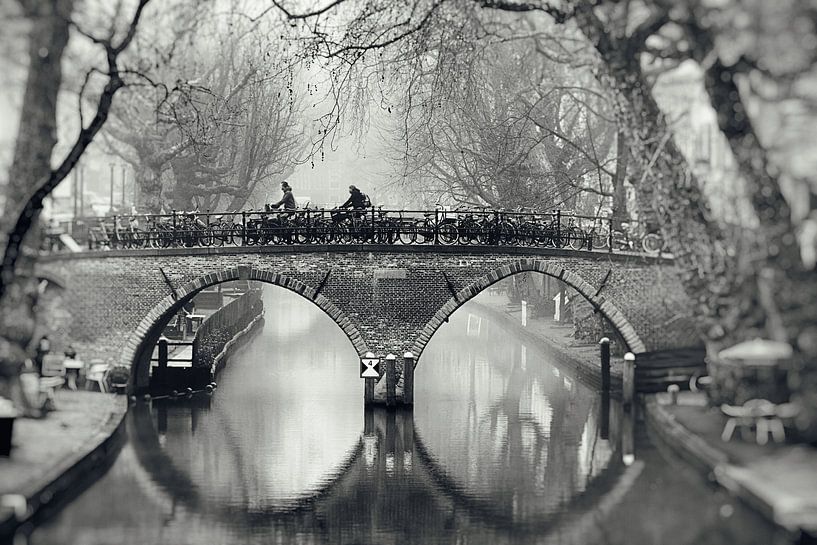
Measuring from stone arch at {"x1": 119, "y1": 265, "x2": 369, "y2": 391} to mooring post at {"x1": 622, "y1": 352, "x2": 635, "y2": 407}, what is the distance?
208 inches

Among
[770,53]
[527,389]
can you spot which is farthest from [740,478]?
[527,389]

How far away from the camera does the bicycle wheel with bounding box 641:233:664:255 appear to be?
16391 mm

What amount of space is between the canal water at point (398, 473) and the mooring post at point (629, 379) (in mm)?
704

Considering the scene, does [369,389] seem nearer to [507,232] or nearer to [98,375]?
[507,232]

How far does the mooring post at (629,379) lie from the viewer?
2127cm

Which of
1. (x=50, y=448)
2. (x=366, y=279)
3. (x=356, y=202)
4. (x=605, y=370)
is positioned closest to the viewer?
(x=50, y=448)

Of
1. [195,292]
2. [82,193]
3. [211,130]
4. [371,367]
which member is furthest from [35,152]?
[211,130]

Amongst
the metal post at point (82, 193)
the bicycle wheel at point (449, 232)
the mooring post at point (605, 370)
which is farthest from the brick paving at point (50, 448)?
the mooring post at point (605, 370)

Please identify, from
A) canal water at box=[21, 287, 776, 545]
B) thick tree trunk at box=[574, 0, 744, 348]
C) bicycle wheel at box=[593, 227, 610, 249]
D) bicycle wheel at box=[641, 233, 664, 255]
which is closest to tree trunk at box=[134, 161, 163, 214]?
canal water at box=[21, 287, 776, 545]

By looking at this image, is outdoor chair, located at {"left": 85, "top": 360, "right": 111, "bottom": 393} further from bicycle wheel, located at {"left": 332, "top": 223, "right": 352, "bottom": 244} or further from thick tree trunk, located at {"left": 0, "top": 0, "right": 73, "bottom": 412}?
bicycle wheel, located at {"left": 332, "top": 223, "right": 352, "bottom": 244}

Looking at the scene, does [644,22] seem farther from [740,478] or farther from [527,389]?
[527,389]

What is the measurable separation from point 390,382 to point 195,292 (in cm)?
441

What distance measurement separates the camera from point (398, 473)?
18047 mm

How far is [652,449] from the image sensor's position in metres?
16.9
